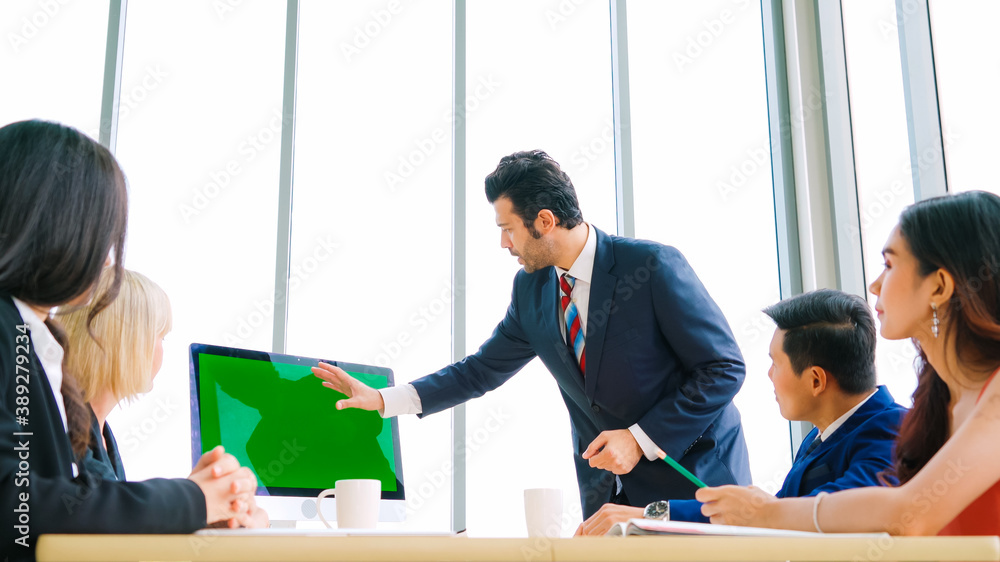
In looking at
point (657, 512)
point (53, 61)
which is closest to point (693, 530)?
point (657, 512)

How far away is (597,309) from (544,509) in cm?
102

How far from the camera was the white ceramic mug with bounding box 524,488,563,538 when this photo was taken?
4.31 feet

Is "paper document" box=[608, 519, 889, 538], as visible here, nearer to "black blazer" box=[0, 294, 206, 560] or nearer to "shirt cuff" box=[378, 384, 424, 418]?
"black blazer" box=[0, 294, 206, 560]

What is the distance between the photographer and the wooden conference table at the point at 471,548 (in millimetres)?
789

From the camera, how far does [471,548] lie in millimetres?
797

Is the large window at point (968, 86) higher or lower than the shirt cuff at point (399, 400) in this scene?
higher

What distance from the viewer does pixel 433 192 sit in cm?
340

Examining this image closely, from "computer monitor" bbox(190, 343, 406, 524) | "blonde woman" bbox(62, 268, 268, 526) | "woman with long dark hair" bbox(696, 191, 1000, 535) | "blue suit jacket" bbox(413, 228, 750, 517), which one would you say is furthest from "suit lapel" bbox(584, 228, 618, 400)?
"blonde woman" bbox(62, 268, 268, 526)

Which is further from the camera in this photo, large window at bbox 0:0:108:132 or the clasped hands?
large window at bbox 0:0:108:132

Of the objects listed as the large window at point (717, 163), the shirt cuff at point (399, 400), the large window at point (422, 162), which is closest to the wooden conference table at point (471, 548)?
the shirt cuff at point (399, 400)

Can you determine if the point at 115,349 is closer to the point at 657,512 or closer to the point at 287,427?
the point at 287,427

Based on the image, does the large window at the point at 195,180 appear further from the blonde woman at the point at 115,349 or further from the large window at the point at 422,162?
the blonde woman at the point at 115,349

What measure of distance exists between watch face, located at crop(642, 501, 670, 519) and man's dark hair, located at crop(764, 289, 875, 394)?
21.5 inches

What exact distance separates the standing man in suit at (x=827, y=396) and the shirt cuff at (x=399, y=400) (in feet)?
2.04
